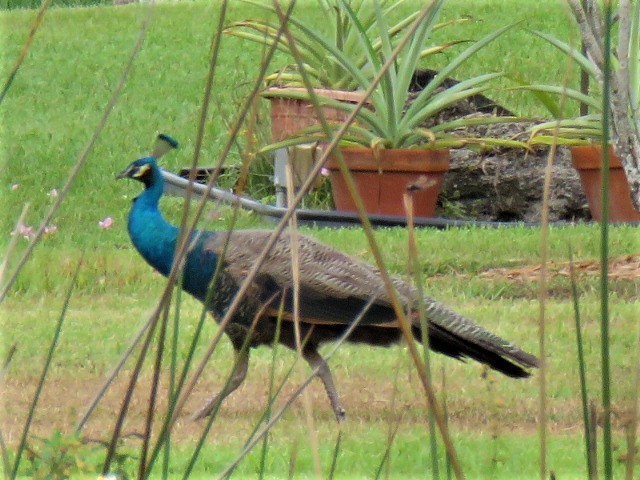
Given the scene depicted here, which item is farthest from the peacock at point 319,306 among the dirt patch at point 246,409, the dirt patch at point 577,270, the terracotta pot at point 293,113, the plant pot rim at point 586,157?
the terracotta pot at point 293,113

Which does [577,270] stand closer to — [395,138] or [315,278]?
[395,138]

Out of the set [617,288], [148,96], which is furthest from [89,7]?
[617,288]

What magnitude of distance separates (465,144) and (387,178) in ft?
1.49

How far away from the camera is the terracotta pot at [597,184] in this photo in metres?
6.40

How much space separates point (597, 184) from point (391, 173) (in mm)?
1098

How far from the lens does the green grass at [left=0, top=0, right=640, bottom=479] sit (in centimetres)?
360

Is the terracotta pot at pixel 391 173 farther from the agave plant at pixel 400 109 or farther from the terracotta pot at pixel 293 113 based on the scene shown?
the terracotta pot at pixel 293 113

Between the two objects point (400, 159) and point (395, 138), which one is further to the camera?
point (395, 138)

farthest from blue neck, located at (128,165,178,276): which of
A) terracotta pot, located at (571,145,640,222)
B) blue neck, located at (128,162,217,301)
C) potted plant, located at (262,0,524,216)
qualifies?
terracotta pot, located at (571,145,640,222)

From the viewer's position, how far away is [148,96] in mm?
10047

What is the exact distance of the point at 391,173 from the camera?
656 cm

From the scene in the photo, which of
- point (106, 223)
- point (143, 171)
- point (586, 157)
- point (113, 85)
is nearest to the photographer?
point (143, 171)

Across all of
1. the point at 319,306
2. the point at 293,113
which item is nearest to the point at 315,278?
the point at 319,306

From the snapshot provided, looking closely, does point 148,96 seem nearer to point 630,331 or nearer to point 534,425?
point 630,331
